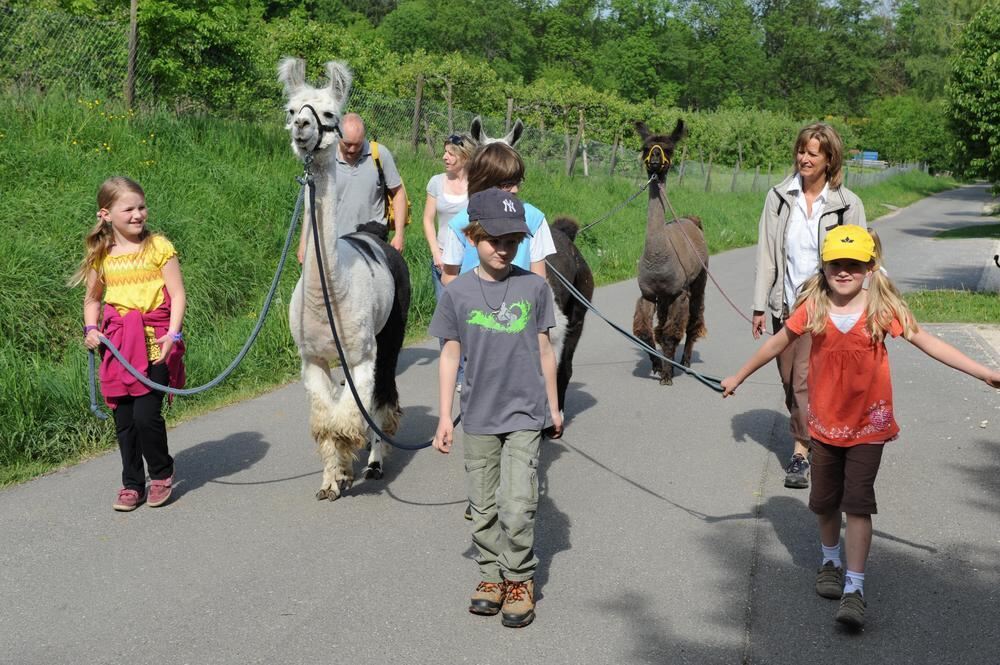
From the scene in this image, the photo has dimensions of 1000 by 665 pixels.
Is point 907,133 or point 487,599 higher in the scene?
point 487,599

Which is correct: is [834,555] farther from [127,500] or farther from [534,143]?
[534,143]

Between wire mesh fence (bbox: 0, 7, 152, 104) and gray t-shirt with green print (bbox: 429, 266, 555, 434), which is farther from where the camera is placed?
wire mesh fence (bbox: 0, 7, 152, 104)

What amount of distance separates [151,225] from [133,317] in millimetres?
4496

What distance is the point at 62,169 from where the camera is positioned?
31.3 feet

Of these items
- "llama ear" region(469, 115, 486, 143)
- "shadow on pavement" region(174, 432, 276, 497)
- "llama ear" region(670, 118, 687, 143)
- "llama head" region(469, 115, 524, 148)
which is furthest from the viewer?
"llama ear" region(670, 118, 687, 143)

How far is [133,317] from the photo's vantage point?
5.22 m

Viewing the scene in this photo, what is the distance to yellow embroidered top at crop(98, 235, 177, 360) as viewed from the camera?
5250mm

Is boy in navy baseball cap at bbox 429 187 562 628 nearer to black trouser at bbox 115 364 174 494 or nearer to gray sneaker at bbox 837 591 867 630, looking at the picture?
gray sneaker at bbox 837 591 867 630

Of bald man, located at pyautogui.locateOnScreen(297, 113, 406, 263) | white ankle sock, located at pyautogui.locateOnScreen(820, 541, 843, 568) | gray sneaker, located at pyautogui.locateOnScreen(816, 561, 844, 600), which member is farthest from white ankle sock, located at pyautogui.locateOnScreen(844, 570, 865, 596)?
bald man, located at pyautogui.locateOnScreen(297, 113, 406, 263)

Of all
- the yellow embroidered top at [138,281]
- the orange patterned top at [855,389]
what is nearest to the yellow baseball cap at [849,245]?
the orange patterned top at [855,389]

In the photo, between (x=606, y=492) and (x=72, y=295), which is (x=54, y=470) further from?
(x=606, y=492)

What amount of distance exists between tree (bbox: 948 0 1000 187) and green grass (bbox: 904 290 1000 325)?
266cm

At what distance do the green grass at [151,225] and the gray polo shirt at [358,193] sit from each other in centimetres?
174

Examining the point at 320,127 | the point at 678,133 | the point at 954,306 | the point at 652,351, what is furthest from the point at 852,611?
the point at 954,306
